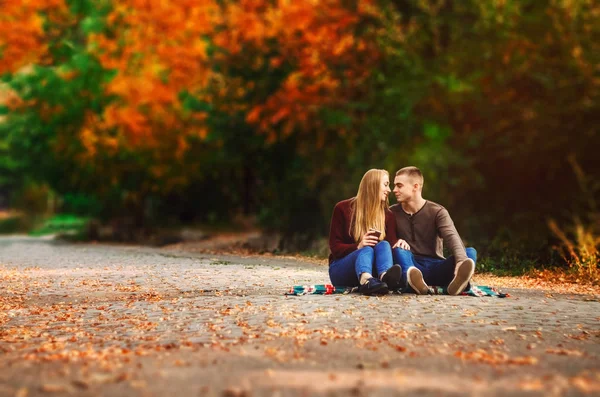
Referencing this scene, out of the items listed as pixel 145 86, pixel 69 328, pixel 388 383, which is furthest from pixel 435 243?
pixel 145 86

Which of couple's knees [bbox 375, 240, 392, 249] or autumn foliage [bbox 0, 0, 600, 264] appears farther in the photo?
autumn foliage [bbox 0, 0, 600, 264]

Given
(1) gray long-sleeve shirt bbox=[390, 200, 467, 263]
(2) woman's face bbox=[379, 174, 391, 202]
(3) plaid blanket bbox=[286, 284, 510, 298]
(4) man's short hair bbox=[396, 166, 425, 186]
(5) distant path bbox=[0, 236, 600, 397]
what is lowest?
(5) distant path bbox=[0, 236, 600, 397]

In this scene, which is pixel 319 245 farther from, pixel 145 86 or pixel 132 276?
pixel 145 86

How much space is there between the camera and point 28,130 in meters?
27.9

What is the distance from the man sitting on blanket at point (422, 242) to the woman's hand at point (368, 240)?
0.26 metres

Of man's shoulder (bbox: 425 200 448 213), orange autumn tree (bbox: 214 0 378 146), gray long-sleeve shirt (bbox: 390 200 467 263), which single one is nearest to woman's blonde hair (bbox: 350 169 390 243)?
gray long-sleeve shirt (bbox: 390 200 467 263)

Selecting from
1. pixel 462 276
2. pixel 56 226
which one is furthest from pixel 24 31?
pixel 462 276

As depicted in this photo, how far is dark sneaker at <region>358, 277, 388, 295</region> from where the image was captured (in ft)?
32.0

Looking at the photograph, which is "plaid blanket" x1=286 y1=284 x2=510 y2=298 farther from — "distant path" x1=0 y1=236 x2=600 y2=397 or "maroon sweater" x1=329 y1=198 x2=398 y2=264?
"maroon sweater" x1=329 y1=198 x2=398 y2=264

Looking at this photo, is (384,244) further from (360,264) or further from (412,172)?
(412,172)

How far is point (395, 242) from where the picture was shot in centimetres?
1033

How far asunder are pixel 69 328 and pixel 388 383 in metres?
3.85

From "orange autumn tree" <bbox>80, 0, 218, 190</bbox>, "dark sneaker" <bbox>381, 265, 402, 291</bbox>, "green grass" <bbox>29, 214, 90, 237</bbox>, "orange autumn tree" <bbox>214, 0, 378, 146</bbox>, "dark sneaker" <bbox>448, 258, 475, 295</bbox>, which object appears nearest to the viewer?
"dark sneaker" <bbox>381, 265, 402, 291</bbox>

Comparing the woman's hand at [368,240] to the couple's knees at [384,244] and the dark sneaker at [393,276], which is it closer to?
the couple's knees at [384,244]
